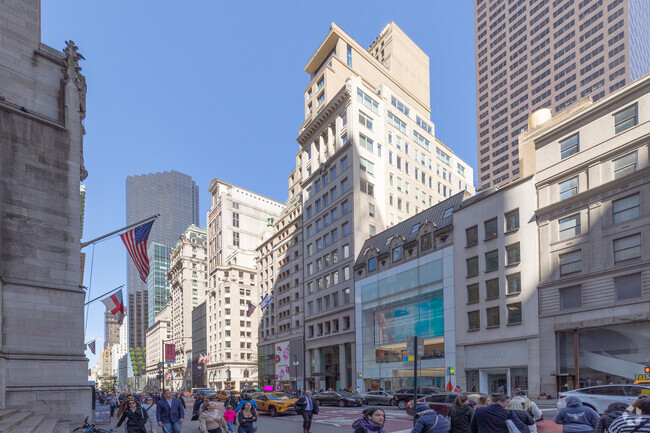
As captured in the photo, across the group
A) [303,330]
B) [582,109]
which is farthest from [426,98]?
[582,109]

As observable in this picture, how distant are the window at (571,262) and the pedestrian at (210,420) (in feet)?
104

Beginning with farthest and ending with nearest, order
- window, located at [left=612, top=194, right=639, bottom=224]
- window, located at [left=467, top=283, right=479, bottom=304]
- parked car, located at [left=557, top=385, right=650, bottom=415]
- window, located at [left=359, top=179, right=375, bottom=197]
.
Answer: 1. window, located at [left=359, top=179, right=375, bottom=197]
2. window, located at [left=467, top=283, right=479, bottom=304]
3. window, located at [left=612, top=194, right=639, bottom=224]
4. parked car, located at [left=557, top=385, right=650, bottom=415]

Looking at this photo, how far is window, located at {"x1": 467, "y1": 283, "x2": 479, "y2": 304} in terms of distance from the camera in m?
44.2

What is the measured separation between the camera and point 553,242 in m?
37.9

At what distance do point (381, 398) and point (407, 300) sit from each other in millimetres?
15095

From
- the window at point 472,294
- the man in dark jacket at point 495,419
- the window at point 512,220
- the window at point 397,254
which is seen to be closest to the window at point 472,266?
the window at point 472,294

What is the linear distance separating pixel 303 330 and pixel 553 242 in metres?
44.8

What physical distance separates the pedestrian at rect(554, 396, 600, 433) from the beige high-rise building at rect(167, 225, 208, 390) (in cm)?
14892

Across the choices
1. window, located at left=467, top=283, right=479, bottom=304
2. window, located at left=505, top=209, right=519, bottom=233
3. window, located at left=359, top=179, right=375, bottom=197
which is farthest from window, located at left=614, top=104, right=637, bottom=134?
window, located at left=359, top=179, right=375, bottom=197

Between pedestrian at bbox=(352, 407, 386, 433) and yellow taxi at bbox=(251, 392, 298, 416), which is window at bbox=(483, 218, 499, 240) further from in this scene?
pedestrian at bbox=(352, 407, 386, 433)

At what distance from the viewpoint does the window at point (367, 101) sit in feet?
226

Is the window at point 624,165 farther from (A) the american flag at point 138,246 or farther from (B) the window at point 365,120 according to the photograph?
(B) the window at point 365,120

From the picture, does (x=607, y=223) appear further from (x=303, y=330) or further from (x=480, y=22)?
(x=480, y=22)

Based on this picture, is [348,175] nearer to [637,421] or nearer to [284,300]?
[284,300]
